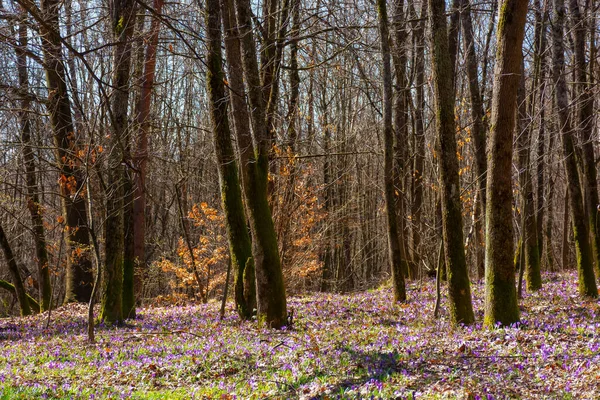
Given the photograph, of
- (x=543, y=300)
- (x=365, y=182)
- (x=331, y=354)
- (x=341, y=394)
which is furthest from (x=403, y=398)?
(x=365, y=182)

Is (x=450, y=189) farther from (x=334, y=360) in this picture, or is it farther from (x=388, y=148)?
(x=388, y=148)

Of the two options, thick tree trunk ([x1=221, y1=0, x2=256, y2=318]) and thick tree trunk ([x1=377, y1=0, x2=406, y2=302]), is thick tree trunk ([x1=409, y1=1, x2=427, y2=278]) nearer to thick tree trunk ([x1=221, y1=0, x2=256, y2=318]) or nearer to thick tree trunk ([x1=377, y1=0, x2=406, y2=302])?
thick tree trunk ([x1=377, y1=0, x2=406, y2=302])

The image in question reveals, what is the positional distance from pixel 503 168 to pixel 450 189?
975 millimetres

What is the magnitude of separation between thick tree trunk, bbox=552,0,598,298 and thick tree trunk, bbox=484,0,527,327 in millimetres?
3837

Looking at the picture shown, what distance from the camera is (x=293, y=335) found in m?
8.59

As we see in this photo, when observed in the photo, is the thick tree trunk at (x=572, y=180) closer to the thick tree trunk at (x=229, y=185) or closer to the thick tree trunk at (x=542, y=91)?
the thick tree trunk at (x=542, y=91)

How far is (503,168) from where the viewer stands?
737 centimetres

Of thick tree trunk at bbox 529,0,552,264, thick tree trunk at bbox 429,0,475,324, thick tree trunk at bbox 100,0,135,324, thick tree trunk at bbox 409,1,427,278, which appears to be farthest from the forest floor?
thick tree trunk at bbox 409,1,427,278

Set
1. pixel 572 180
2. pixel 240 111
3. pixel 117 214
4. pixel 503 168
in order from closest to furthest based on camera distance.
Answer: pixel 503 168 < pixel 240 111 < pixel 572 180 < pixel 117 214

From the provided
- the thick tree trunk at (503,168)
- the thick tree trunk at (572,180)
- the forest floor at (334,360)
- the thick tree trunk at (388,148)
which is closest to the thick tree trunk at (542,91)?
the thick tree trunk at (572,180)

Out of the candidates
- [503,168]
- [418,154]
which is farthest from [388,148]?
[418,154]

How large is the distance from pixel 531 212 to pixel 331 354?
7.36m

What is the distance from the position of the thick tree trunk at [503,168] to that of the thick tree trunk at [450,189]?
1.94ft

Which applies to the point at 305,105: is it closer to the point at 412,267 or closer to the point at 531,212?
the point at 412,267
